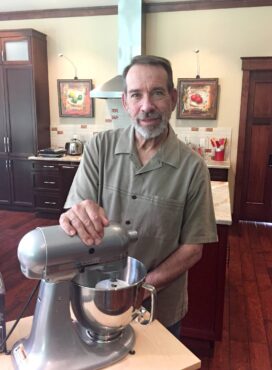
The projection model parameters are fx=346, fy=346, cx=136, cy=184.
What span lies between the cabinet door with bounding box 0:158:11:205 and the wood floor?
59cm

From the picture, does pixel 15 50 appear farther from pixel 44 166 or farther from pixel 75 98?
pixel 44 166

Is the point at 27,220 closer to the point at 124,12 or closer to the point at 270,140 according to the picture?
the point at 124,12

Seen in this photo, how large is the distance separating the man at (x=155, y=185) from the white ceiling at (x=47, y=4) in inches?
155

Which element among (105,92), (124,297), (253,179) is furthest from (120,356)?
(253,179)

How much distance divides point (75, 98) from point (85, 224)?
15.0 ft

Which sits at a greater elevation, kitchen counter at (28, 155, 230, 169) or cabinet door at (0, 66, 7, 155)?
cabinet door at (0, 66, 7, 155)

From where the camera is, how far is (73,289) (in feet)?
2.72

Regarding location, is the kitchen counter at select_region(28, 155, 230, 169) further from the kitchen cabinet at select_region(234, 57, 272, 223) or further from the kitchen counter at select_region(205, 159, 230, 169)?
the kitchen cabinet at select_region(234, 57, 272, 223)

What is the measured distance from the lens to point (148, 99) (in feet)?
3.78

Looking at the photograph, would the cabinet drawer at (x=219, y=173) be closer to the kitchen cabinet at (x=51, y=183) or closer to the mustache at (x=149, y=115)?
the kitchen cabinet at (x=51, y=183)

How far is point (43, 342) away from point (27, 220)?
414 centimetres

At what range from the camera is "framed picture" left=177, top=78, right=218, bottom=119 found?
4633 millimetres

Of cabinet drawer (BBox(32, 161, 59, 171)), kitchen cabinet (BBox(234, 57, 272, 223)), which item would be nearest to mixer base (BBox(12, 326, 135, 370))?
cabinet drawer (BBox(32, 161, 59, 171))

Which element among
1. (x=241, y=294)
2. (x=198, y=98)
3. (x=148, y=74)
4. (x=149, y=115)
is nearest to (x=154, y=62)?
(x=148, y=74)
